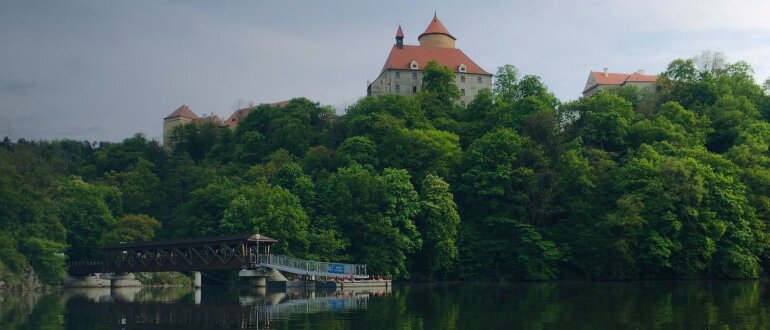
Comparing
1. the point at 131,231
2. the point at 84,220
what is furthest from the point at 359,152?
the point at 84,220

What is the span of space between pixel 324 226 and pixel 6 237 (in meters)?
23.3

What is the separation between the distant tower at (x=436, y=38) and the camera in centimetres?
12925

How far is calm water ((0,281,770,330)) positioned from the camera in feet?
97.1

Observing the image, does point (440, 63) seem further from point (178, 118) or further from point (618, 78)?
point (178, 118)

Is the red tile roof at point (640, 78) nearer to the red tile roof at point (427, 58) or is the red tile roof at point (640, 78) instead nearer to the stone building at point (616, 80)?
the stone building at point (616, 80)

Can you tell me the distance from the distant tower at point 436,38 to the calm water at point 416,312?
84433 mm

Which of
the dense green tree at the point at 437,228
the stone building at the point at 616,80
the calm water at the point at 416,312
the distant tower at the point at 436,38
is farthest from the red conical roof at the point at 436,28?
the calm water at the point at 416,312

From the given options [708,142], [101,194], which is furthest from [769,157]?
[101,194]

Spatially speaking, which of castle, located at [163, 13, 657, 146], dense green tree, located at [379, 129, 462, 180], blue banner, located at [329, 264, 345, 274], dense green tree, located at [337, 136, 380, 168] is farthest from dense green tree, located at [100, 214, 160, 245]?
castle, located at [163, 13, 657, 146]

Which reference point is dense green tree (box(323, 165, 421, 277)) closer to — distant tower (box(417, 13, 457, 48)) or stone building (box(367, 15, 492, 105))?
stone building (box(367, 15, 492, 105))

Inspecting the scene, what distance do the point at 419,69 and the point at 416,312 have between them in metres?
88.8

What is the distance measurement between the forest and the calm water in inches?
Answer: 754

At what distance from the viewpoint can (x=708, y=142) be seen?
296ft

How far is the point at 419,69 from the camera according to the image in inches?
4791
